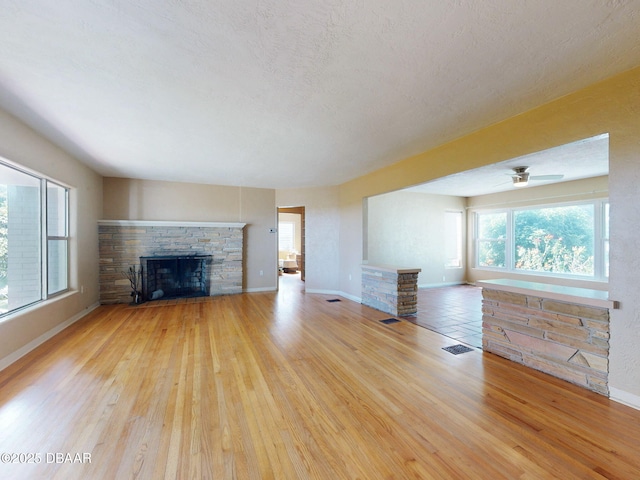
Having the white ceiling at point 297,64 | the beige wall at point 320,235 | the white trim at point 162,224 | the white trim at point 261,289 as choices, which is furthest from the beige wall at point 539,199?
the white trim at point 162,224

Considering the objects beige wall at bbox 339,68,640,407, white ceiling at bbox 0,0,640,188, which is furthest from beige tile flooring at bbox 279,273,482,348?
white ceiling at bbox 0,0,640,188

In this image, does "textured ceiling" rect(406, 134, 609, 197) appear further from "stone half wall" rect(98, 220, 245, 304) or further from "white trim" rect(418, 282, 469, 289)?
"stone half wall" rect(98, 220, 245, 304)

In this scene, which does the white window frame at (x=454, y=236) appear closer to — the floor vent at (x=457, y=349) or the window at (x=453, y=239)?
the window at (x=453, y=239)

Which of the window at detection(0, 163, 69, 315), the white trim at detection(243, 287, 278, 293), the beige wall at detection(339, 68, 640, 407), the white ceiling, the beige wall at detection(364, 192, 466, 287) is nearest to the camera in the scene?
the white ceiling

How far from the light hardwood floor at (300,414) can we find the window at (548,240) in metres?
4.36

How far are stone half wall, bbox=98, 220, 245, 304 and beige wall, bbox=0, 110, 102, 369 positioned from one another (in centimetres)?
24

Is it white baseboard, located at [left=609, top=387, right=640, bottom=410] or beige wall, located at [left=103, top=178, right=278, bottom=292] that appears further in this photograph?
beige wall, located at [left=103, top=178, right=278, bottom=292]

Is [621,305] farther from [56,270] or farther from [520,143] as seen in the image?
[56,270]

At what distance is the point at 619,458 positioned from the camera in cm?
159

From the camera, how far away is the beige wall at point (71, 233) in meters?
2.80

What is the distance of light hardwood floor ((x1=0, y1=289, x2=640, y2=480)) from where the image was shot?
1.54 metres

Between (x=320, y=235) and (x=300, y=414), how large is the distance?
15.6ft

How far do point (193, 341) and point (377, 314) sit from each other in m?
2.85

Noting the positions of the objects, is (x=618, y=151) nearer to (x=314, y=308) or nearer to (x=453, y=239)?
(x=314, y=308)
